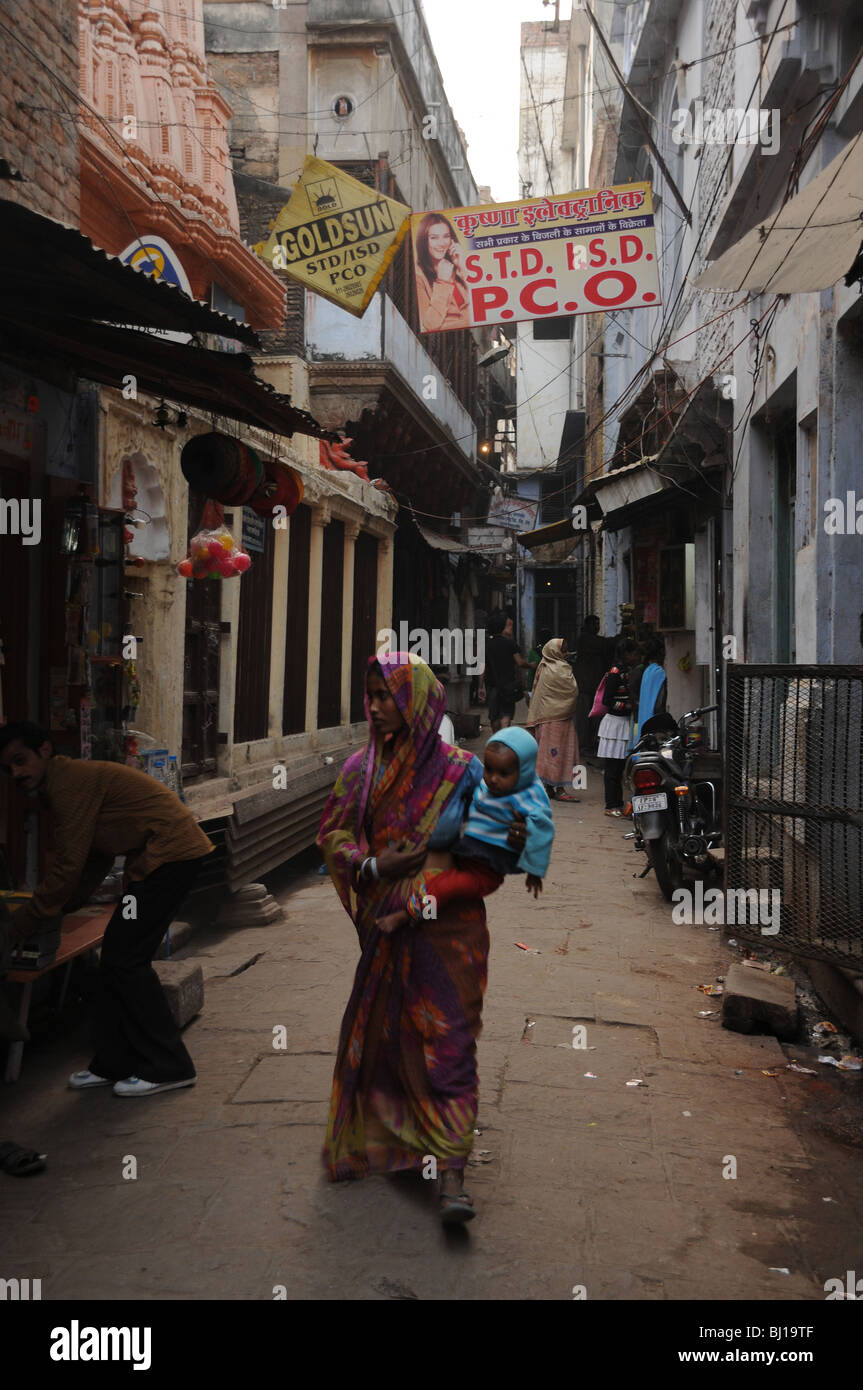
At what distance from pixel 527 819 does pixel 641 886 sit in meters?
5.73

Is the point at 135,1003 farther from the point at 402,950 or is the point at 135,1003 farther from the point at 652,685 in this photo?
the point at 652,685

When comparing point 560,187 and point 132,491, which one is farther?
point 560,187

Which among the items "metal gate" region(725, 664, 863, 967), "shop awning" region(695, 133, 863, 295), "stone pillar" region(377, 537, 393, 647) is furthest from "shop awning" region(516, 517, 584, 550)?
"metal gate" region(725, 664, 863, 967)

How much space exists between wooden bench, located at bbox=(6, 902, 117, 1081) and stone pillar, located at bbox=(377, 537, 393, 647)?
9.27 meters

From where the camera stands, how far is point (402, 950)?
12.2ft

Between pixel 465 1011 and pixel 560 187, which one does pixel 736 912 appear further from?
pixel 560 187

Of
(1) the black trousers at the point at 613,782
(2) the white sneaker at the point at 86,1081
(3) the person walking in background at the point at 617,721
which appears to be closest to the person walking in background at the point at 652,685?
(3) the person walking in background at the point at 617,721

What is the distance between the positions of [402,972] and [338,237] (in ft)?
28.0

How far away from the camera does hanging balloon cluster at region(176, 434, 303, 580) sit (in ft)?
20.0

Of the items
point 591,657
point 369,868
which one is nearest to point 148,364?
point 369,868

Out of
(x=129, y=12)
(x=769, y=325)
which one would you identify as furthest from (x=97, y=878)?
(x=129, y=12)

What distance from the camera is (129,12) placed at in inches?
387

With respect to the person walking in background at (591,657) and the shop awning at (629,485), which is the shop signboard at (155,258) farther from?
the person walking in background at (591,657)

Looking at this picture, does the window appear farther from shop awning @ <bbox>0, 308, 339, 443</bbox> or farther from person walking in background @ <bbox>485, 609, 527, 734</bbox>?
shop awning @ <bbox>0, 308, 339, 443</bbox>
